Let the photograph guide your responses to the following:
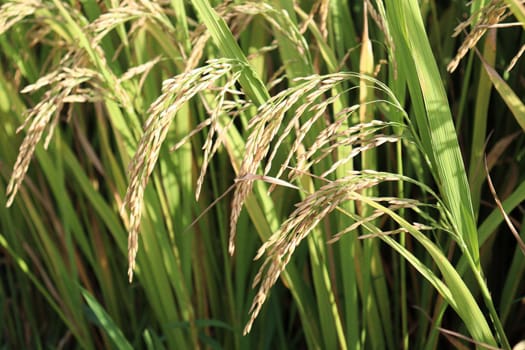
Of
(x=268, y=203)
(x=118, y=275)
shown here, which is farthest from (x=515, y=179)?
(x=118, y=275)

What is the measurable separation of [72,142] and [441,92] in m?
1.11

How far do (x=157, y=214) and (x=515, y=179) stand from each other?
674mm

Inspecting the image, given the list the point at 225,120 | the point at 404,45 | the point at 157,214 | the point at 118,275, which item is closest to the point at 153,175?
the point at 157,214

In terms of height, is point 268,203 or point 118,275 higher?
point 268,203

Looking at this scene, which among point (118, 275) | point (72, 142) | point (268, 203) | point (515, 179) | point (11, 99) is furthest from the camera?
point (72, 142)

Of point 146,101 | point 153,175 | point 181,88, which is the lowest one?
point 153,175

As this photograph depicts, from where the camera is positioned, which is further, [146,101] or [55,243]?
[55,243]

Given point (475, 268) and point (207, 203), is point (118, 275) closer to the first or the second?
point (207, 203)

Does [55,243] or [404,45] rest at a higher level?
[404,45]

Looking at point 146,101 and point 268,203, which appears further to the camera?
point 146,101

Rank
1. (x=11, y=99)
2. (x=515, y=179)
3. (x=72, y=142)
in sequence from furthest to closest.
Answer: (x=72, y=142) < (x=11, y=99) < (x=515, y=179)

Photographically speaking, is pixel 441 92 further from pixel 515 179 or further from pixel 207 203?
pixel 207 203

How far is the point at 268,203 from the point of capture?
1.31 metres

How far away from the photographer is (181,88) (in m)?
0.99
